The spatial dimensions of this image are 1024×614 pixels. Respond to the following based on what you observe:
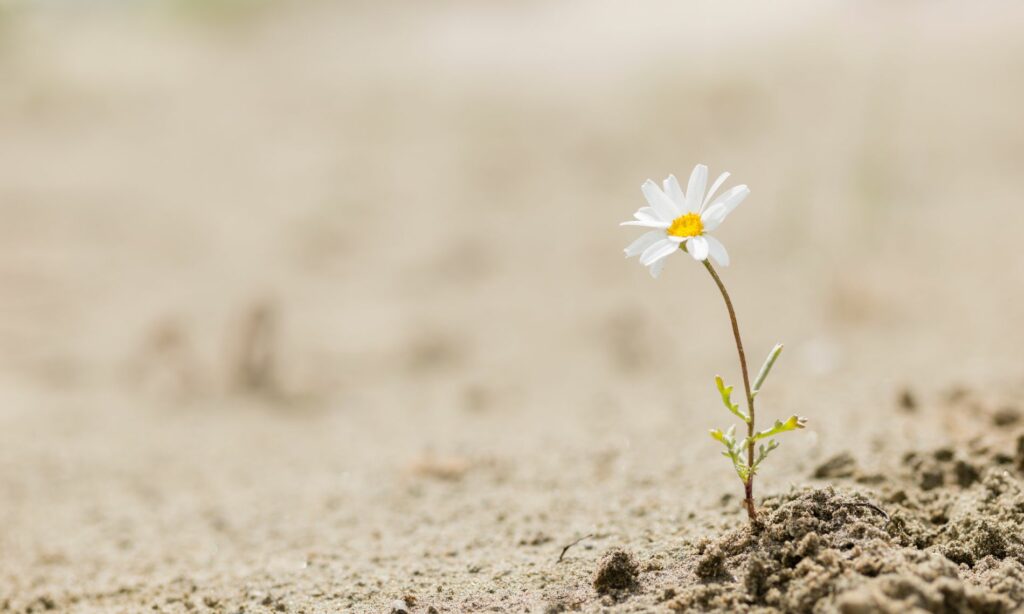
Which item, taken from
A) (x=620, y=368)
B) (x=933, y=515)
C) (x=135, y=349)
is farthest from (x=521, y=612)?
(x=135, y=349)

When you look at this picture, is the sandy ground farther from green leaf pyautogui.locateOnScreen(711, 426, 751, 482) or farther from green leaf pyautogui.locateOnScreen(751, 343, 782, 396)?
green leaf pyautogui.locateOnScreen(751, 343, 782, 396)

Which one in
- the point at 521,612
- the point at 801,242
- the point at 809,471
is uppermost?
the point at 801,242

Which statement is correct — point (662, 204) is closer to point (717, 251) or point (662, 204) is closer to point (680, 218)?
point (680, 218)

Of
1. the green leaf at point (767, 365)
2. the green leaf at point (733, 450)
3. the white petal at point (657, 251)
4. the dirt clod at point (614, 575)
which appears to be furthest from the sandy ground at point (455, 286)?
the white petal at point (657, 251)

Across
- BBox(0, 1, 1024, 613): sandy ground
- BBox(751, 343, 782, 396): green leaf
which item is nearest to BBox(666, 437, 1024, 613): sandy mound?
BBox(0, 1, 1024, 613): sandy ground

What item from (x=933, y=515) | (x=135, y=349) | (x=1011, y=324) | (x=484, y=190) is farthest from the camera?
(x=484, y=190)

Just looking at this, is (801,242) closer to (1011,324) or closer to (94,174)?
(1011,324)

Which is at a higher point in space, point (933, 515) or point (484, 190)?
point (484, 190)

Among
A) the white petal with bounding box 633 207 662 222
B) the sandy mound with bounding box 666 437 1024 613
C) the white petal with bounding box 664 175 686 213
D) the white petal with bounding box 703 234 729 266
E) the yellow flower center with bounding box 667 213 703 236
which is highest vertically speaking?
the white petal with bounding box 664 175 686 213
